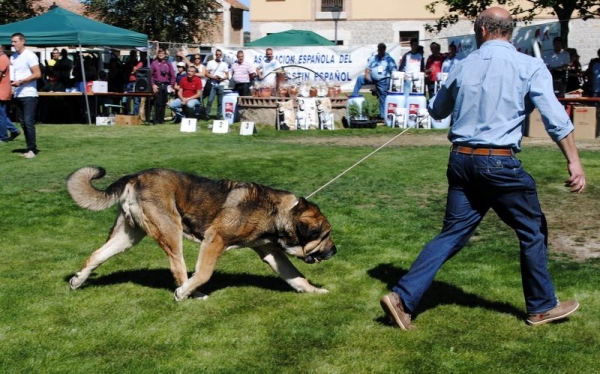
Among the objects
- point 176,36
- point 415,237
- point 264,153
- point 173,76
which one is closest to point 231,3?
point 176,36

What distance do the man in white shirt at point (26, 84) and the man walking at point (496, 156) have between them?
33.5ft

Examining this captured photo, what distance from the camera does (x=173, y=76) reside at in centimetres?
2288

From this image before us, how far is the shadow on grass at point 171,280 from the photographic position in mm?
6449

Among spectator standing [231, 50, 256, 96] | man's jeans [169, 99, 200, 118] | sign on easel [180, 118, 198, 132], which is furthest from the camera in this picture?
spectator standing [231, 50, 256, 96]

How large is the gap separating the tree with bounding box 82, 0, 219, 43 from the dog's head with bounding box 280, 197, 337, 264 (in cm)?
4216

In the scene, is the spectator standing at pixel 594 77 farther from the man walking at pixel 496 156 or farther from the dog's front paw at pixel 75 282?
the dog's front paw at pixel 75 282

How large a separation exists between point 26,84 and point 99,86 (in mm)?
9081

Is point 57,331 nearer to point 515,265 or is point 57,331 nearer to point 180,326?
point 180,326

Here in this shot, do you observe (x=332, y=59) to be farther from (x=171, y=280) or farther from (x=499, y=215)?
(x=499, y=215)

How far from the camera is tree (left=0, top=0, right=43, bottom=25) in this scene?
41094 millimetres

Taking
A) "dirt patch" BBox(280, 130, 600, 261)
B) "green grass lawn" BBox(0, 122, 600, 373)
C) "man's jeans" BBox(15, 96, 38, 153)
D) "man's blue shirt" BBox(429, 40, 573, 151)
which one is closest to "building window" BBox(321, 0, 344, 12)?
"man's jeans" BBox(15, 96, 38, 153)

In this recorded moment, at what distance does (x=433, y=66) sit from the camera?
2128 cm

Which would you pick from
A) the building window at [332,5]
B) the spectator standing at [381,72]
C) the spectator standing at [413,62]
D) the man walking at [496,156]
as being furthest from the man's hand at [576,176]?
the building window at [332,5]

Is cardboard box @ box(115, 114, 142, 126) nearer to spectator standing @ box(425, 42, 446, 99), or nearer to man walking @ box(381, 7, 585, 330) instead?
spectator standing @ box(425, 42, 446, 99)
